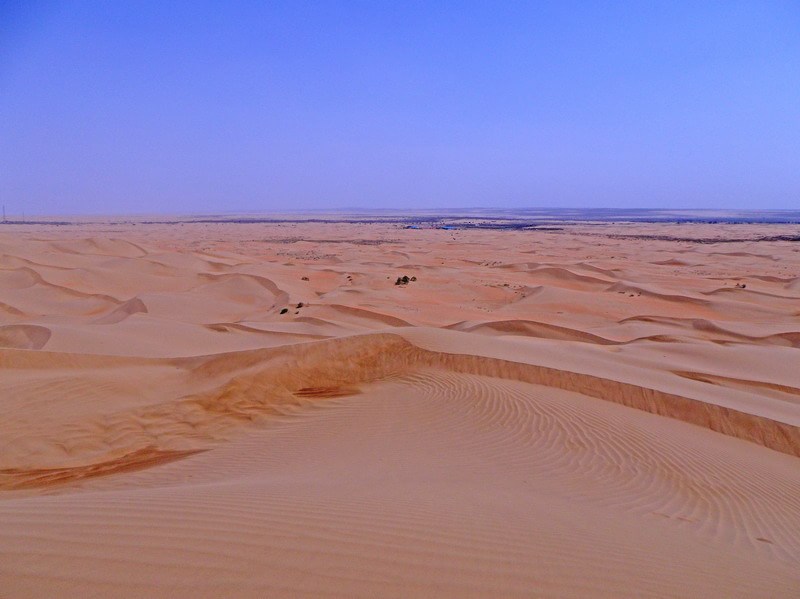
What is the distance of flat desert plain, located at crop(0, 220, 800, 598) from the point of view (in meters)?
3.41

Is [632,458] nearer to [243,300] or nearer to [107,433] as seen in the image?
[107,433]

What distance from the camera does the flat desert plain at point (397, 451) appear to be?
134 inches

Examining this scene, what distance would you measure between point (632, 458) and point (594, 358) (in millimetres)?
5738

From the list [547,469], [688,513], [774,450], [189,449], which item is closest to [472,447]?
[547,469]

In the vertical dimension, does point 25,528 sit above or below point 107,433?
above

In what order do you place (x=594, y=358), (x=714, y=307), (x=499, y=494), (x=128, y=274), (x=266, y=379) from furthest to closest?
(x=128, y=274) → (x=714, y=307) → (x=594, y=358) → (x=266, y=379) → (x=499, y=494)

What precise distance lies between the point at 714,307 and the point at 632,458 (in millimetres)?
17089

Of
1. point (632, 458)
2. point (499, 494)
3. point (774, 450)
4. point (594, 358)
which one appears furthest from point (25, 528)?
point (594, 358)

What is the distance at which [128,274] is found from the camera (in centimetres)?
2800

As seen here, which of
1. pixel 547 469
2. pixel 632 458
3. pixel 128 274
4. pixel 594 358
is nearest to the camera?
pixel 547 469

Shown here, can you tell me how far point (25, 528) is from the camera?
3549 mm

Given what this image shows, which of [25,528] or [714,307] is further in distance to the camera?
[714,307]

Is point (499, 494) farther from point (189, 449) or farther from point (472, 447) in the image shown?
point (189, 449)

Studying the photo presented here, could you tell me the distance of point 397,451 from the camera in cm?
735
